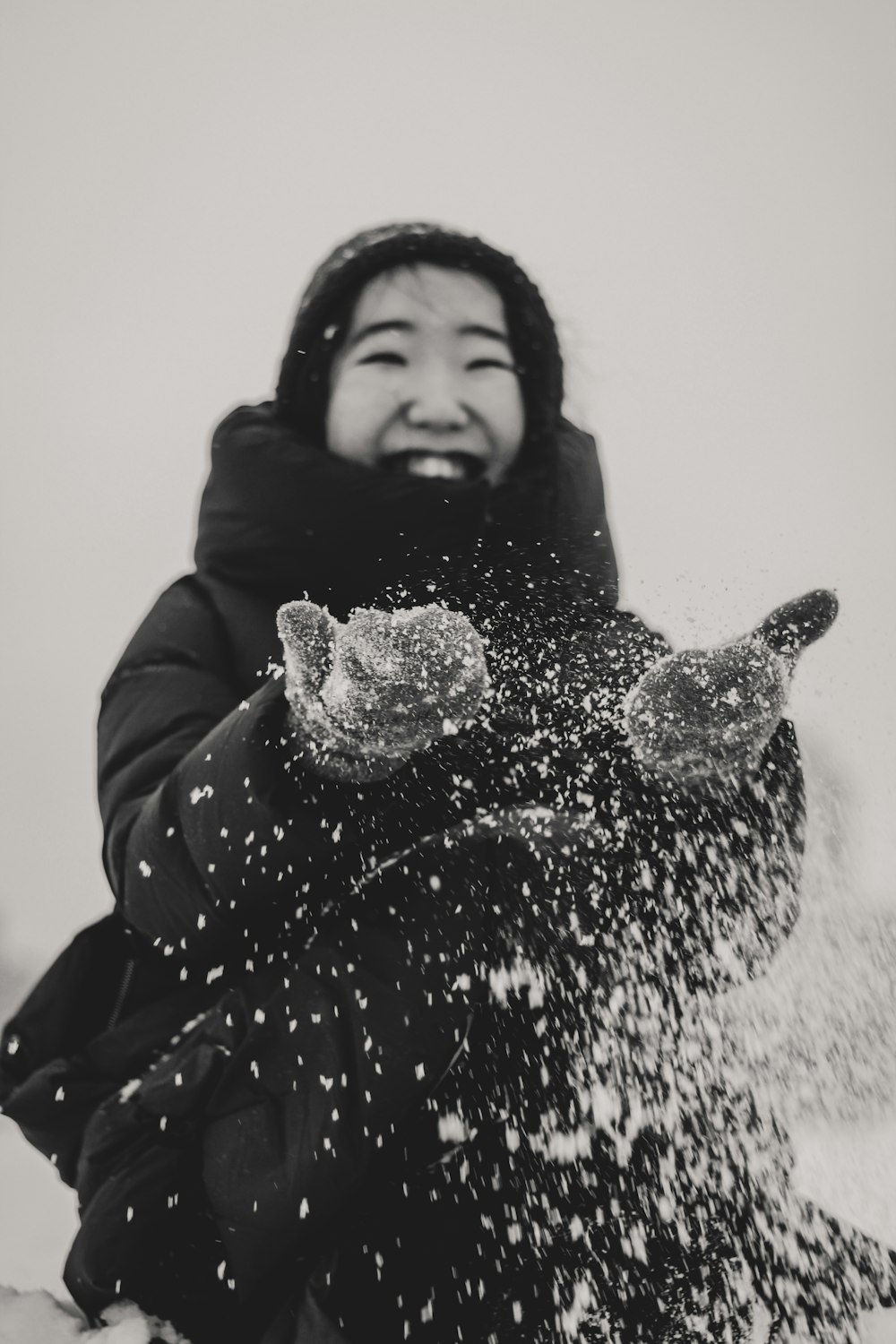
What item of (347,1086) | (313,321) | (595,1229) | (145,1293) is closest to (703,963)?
(595,1229)

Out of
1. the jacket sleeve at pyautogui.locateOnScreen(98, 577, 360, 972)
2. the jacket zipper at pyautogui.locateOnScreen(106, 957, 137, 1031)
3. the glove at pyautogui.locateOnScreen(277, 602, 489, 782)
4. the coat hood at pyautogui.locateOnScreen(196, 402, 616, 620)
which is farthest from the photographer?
the coat hood at pyautogui.locateOnScreen(196, 402, 616, 620)

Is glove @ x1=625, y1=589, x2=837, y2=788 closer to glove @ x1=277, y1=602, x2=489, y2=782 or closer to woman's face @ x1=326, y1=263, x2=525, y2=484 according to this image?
glove @ x1=277, y1=602, x2=489, y2=782

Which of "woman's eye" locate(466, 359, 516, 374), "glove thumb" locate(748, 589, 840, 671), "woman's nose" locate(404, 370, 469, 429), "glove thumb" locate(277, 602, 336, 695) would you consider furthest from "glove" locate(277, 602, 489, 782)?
"woman's eye" locate(466, 359, 516, 374)

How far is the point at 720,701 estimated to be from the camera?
3.09 feet

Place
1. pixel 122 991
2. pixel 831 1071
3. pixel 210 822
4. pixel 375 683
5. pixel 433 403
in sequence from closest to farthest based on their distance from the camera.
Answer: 1. pixel 375 683
2. pixel 210 822
3. pixel 122 991
4. pixel 433 403
5. pixel 831 1071

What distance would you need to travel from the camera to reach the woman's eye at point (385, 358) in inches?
58.2

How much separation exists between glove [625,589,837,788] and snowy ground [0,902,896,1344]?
0.35 metres

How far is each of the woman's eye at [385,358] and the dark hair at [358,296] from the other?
9 centimetres

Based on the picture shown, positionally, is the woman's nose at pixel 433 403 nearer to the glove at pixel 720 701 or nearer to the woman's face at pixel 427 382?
the woman's face at pixel 427 382

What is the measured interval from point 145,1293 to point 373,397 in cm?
119

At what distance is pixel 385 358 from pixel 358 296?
0.45ft

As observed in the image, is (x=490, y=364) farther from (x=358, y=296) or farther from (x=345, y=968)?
(x=345, y=968)

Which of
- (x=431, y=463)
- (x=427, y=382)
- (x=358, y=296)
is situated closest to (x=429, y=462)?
(x=431, y=463)

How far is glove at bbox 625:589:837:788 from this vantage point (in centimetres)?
94
